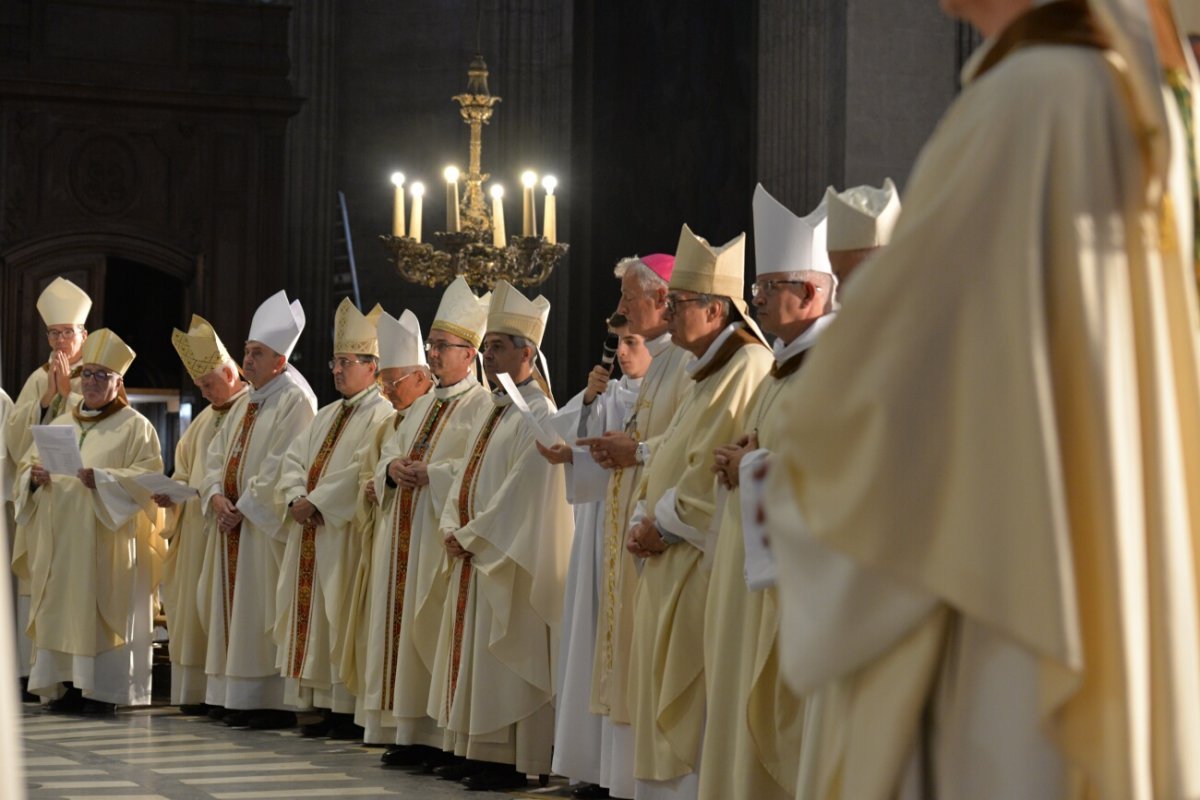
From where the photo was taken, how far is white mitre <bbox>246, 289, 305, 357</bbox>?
9.53m

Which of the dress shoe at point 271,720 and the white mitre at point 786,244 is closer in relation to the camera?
the white mitre at point 786,244

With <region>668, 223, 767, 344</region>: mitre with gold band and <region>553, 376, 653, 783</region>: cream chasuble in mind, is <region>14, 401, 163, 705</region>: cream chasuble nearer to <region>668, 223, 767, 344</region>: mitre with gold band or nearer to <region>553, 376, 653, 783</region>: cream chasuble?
<region>553, 376, 653, 783</region>: cream chasuble

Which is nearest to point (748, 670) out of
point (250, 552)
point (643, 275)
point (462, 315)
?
point (643, 275)

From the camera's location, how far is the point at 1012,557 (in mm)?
2330

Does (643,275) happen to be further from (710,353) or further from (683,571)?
(683,571)

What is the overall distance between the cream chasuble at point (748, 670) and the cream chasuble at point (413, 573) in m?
2.93

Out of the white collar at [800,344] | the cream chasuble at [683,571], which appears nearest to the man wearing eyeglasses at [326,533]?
the cream chasuble at [683,571]

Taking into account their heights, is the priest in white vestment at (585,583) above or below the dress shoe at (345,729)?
above

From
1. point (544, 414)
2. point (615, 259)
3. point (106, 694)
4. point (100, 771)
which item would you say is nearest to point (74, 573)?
point (106, 694)

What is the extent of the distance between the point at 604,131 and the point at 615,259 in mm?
1208

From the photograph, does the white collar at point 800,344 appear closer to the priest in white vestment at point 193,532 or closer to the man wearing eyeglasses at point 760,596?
the man wearing eyeglasses at point 760,596

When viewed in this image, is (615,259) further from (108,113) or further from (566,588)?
(566,588)

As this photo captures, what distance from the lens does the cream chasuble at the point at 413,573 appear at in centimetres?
778

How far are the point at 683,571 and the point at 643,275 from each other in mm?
1469
